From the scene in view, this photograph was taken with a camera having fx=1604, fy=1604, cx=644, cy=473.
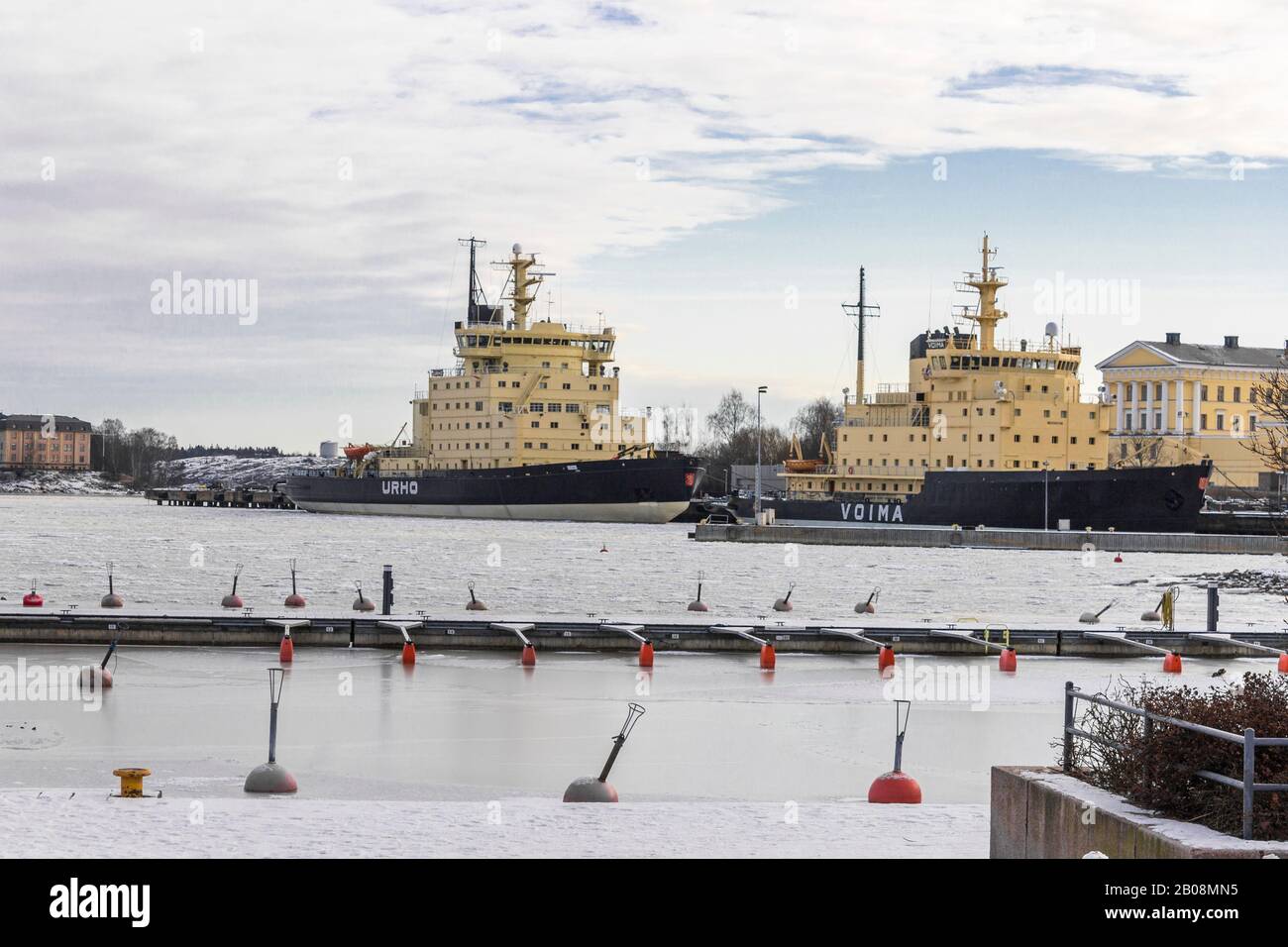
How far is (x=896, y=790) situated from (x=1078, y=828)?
4.00 metres

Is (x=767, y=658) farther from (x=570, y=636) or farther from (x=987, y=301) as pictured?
(x=987, y=301)

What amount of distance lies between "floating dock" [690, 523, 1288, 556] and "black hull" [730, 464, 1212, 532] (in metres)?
1.53

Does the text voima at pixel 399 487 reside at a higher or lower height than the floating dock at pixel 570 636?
higher

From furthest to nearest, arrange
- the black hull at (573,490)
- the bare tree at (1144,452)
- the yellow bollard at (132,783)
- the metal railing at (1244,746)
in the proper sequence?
1. the bare tree at (1144,452)
2. the black hull at (573,490)
3. the yellow bollard at (132,783)
4. the metal railing at (1244,746)

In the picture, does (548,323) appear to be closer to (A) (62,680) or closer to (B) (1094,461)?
(B) (1094,461)

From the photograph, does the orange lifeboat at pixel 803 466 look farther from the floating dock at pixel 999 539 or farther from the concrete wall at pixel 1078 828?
the concrete wall at pixel 1078 828

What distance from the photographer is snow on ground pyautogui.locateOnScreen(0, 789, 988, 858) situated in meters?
9.48

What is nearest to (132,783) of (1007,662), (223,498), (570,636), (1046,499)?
(570,636)

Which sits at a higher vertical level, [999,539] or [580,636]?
[999,539]

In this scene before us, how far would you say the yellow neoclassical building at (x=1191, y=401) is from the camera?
11244cm

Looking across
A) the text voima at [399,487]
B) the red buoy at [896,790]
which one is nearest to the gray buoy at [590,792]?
the red buoy at [896,790]

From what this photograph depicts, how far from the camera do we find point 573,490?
332 feet

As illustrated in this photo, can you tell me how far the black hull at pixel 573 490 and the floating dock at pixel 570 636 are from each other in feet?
239
